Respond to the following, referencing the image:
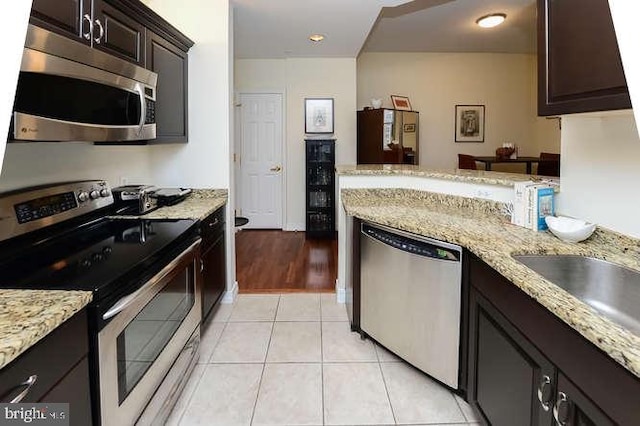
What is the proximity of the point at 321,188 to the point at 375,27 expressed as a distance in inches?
86.6

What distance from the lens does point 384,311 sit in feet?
8.30

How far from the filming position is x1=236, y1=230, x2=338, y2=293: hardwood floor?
3961 mm

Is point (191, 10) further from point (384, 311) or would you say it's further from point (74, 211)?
point (384, 311)

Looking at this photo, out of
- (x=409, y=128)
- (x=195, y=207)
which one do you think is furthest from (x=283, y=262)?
(x=409, y=128)

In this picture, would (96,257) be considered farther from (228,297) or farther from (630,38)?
(228,297)

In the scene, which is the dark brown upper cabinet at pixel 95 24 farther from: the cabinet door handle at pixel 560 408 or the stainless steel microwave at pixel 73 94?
the cabinet door handle at pixel 560 408

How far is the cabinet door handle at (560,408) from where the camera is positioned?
116 centimetres

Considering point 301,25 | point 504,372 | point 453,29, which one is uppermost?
point 453,29

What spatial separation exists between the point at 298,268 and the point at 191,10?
258 cm

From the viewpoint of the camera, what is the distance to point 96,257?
1.65 metres

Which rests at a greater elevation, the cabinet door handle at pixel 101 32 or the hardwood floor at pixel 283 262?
the cabinet door handle at pixel 101 32

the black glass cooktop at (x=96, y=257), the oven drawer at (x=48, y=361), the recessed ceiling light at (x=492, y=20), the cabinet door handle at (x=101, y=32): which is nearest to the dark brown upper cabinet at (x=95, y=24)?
the cabinet door handle at (x=101, y=32)

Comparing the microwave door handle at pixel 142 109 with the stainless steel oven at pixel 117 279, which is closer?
the stainless steel oven at pixel 117 279

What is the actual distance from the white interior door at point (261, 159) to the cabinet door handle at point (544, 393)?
5393mm
